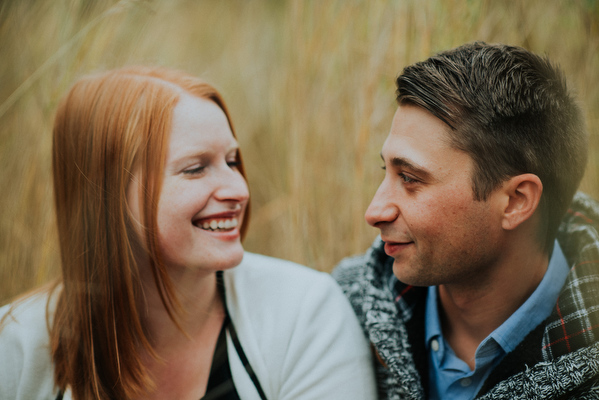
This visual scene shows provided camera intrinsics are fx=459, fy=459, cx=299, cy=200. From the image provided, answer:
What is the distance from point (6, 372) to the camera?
1.34 m

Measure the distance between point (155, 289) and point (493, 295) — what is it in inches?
39.0

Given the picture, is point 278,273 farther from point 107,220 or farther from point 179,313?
point 107,220

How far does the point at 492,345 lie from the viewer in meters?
1.24

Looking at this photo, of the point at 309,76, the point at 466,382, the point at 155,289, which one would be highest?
the point at 309,76

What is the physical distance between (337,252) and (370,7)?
1.02 m

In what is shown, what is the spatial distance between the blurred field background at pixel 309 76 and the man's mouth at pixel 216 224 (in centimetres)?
66

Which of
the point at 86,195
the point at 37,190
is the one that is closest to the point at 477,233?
the point at 86,195

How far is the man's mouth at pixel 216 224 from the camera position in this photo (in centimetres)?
131

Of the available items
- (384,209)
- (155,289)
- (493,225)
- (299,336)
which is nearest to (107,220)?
(155,289)

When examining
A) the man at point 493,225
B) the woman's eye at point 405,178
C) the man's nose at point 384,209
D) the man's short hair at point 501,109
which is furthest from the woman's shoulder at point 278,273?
the man's short hair at point 501,109

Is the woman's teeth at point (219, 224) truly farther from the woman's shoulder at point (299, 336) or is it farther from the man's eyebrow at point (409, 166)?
the man's eyebrow at point (409, 166)

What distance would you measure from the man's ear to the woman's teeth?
75cm

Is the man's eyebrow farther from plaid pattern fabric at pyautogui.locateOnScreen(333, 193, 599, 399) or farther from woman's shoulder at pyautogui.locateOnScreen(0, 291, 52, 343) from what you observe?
woman's shoulder at pyautogui.locateOnScreen(0, 291, 52, 343)

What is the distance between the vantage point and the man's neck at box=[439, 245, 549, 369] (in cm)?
127
